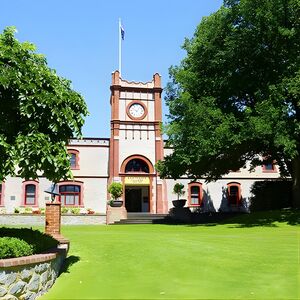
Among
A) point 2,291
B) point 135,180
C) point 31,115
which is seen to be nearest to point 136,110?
point 135,180

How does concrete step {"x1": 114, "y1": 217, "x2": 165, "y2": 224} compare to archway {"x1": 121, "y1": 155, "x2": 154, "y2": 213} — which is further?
archway {"x1": 121, "y1": 155, "x2": 154, "y2": 213}

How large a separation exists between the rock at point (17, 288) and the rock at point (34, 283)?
17cm

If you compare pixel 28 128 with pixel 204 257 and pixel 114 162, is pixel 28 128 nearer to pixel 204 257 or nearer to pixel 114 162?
pixel 204 257

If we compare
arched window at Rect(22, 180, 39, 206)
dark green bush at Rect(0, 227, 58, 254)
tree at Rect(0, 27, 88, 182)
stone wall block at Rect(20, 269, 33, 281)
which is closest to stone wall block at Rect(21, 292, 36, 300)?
stone wall block at Rect(20, 269, 33, 281)

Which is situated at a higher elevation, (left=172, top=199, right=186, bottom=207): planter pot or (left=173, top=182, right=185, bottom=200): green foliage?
(left=173, top=182, right=185, bottom=200): green foliage

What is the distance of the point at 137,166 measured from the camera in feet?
116

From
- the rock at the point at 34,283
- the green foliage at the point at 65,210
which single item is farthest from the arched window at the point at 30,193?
the rock at the point at 34,283

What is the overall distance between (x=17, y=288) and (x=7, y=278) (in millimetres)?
293

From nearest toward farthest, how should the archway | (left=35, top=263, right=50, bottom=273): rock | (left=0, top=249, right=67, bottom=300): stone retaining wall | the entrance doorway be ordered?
(left=0, top=249, right=67, bottom=300): stone retaining wall → (left=35, top=263, right=50, bottom=273): rock → the archway → the entrance doorway

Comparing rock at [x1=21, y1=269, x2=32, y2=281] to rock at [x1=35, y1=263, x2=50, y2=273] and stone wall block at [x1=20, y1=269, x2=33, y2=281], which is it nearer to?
stone wall block at [x1=20, y1=269, x2=33, y2=281]

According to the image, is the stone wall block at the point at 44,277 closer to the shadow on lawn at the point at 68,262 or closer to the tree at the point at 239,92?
the shadow on lawn at the point at 68,262

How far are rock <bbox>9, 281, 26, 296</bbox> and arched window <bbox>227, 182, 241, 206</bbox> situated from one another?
30691 mm

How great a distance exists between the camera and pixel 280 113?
811 inches

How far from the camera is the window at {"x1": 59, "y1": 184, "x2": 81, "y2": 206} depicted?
3484cm
